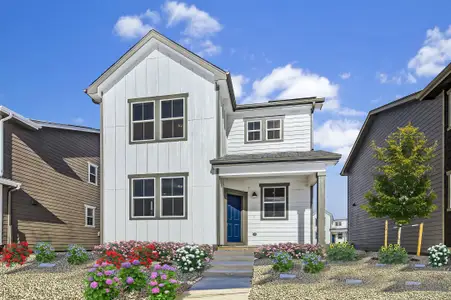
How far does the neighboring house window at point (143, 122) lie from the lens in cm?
1439

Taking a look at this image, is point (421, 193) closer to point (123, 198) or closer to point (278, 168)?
point (278, 168)

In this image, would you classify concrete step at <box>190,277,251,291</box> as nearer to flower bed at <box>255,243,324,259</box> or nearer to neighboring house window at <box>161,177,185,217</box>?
flower bed at <box>255,243,324,259</box>

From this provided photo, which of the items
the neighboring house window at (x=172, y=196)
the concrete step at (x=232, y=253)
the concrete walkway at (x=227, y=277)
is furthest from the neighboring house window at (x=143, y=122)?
the concrete walkway at (x=227, y=277)

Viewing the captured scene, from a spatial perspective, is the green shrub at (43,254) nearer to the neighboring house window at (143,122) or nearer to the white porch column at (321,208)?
the neighboring house window at (143,122)

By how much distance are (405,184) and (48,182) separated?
48.6 feet

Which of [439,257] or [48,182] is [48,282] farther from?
[439,257]

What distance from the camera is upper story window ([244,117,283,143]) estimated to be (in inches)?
635

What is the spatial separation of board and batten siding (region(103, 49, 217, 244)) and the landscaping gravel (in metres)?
3.31

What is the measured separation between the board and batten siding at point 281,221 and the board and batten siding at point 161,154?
1999mm

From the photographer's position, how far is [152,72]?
575 inches

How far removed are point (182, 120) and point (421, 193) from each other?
8.51m

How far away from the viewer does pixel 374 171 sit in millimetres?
19422

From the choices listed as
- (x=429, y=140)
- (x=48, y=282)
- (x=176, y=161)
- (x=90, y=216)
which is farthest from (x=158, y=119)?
(x=429, y=140)

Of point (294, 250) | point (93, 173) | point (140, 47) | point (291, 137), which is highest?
point (140, 47)
